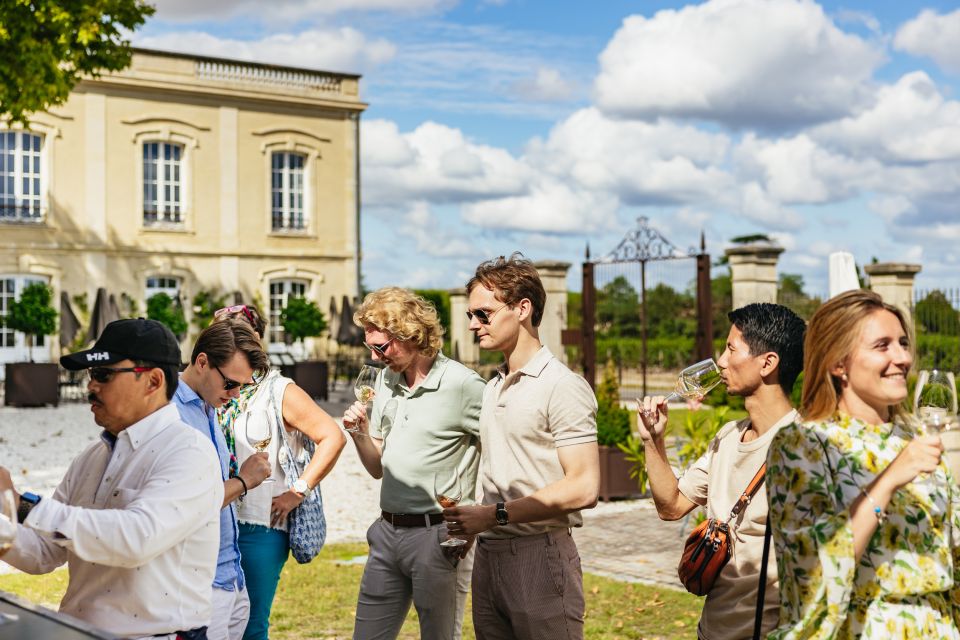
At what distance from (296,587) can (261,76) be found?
24.6m

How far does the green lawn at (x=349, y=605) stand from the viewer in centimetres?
597

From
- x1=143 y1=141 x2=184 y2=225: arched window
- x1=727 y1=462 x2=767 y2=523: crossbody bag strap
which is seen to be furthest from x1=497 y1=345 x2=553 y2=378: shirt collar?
x1=143 y1=141 x2=184 y2=225: arched window

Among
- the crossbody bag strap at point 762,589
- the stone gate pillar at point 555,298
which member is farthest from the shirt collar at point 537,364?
the stone gate pillar at point 555,298

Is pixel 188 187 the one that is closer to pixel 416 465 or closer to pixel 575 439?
pixel 416 465

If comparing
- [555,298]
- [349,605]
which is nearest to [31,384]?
[555,298]

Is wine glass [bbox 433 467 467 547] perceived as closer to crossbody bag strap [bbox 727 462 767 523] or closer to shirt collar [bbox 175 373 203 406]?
shirt collar [bbox 175 373 203 406]

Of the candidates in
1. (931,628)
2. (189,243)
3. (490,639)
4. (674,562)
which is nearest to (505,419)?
(490,639)

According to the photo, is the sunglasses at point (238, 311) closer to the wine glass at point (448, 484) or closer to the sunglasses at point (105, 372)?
the wine glass at point (448, 484)

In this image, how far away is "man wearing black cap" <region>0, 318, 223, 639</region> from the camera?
245 centimetres

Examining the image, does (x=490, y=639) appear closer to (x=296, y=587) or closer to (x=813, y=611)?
(x=813, y=611)

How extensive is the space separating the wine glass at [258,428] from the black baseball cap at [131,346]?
134 cm

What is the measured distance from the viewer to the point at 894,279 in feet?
49.0

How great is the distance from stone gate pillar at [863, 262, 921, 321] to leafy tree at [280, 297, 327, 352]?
571 inches

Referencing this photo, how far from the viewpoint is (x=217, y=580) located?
330 cm
